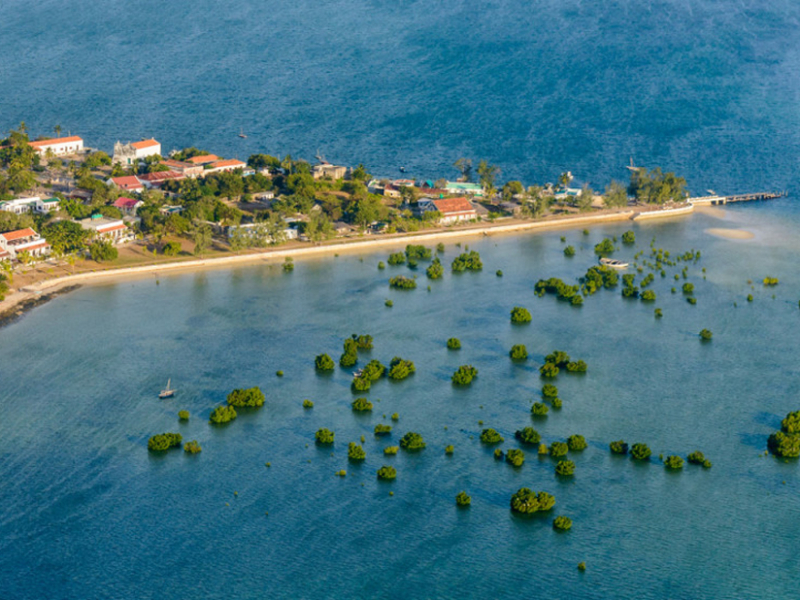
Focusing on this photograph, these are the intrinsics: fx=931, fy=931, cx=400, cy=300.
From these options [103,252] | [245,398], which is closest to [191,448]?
[245,398]

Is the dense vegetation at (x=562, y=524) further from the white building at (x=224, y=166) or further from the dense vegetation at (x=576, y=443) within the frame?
the white building at (x=224, y=166)

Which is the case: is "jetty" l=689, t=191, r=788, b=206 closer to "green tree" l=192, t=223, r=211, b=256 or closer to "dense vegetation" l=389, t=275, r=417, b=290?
"dense vegetation" l=389, t=275, r=417, b=290

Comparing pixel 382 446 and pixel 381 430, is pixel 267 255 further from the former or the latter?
pixel 382 446

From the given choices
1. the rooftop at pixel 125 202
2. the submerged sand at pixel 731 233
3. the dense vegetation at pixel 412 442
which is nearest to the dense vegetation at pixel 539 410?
the dense vegetation at pixel 412 442

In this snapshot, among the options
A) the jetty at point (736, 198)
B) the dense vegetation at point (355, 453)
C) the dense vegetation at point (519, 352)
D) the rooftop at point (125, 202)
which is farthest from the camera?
the jetty at point (736, 198)

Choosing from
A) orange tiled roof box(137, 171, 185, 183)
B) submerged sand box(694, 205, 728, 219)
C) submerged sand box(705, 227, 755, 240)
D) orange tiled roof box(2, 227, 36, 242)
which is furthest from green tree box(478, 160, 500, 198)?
orange tiled roof box(2, 227, 36, 242)

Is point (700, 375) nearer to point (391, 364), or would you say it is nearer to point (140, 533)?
point (391, 364)
